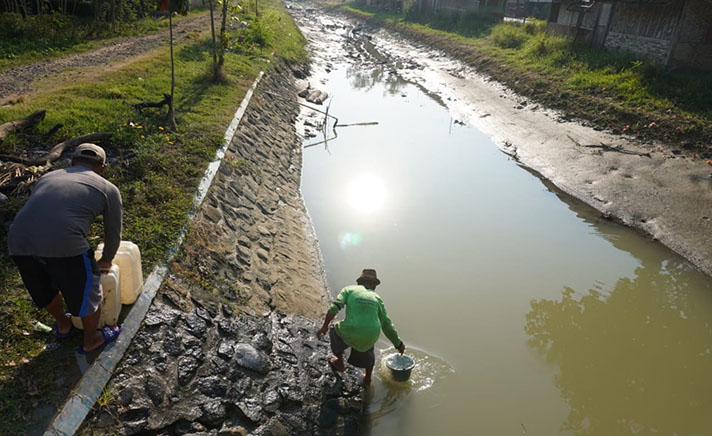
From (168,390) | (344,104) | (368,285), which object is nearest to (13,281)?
(168,390)

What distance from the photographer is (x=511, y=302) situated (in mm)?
7496

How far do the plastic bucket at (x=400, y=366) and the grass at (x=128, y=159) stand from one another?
3.33 m

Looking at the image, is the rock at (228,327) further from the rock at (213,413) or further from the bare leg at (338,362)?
the bare leg at (338,362)

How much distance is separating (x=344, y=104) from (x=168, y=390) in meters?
17.4

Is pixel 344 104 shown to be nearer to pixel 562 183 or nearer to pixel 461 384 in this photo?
pixel 562 183

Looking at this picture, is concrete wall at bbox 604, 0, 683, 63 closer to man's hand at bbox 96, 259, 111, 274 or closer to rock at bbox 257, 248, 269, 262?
rock at bbox 257, 248, 269, 262

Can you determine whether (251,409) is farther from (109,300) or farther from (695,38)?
(695,38)

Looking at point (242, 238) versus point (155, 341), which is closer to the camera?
point (155, 341)

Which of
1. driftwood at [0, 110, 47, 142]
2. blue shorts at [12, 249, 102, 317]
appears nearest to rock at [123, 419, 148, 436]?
blue shorts at [12, 249, 102, 317]

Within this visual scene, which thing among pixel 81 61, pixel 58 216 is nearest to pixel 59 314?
pixel 58 216

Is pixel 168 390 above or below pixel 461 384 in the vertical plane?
above

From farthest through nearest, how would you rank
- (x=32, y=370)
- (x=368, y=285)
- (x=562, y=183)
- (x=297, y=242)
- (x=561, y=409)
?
1. (x=562, y=183)
2. (x=297, y=242)
3. (x=561, y=409)
4. (x=368, y=285)
5. (x=32, y=370)

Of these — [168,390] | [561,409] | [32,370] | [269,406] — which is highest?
[32,370]

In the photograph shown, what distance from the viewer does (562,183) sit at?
12.3m
